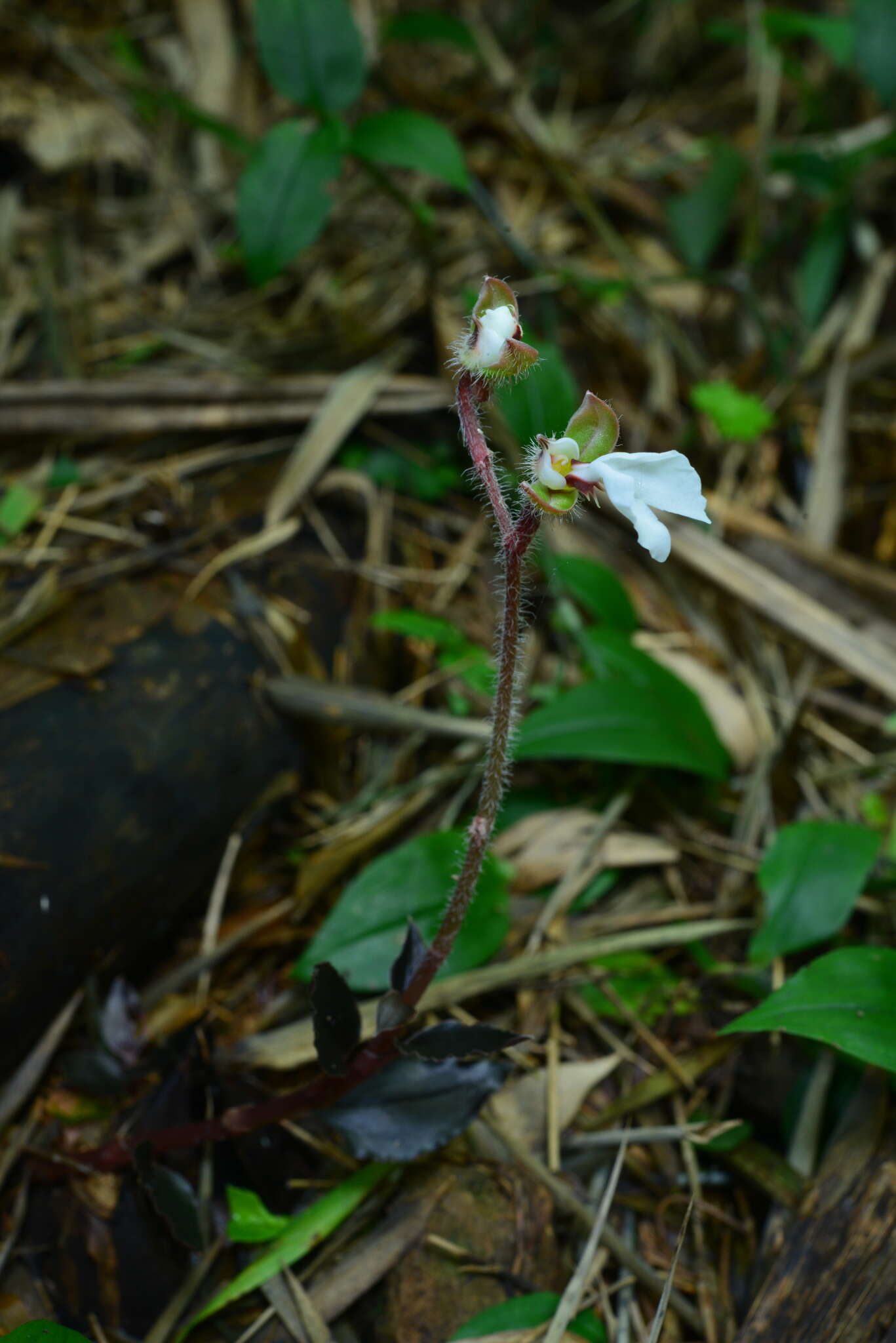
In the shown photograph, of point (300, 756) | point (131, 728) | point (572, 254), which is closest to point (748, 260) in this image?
point (572, 254)

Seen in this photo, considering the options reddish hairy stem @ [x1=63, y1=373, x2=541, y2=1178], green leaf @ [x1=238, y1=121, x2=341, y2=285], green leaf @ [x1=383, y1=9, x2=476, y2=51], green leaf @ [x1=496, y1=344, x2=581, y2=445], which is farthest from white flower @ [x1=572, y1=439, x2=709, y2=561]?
green leaf @ [x1=383, y1=9, x2=476, y2=51]

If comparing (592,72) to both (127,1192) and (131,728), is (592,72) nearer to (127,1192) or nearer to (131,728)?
(131,728)

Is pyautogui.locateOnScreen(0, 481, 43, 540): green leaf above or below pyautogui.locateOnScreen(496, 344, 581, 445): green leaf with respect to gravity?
above

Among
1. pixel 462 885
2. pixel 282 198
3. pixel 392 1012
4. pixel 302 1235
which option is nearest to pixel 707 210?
pixel 282 198

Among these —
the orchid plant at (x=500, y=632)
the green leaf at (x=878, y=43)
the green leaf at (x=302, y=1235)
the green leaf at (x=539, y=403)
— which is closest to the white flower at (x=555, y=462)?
the orchid plant at (x=500, y=632)

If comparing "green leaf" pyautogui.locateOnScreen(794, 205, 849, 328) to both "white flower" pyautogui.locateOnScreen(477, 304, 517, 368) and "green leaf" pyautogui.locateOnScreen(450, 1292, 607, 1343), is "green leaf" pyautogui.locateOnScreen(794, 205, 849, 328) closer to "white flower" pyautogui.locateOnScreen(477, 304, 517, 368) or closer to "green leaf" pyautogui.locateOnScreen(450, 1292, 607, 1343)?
"white flower" pyautogui.locateOnScreen(477, 304, 517, 368)

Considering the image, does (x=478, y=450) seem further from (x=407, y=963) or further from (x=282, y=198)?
(x=282, y=198)

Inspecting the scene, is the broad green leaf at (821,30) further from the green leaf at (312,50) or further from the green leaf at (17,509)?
the green leaf at (17,509)

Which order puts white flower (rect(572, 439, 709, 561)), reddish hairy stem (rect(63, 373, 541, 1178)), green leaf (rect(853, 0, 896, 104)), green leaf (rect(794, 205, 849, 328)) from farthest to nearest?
green leaf (rect(794, 205, 849, 328)) → green leaf (rect(853, 0, 896, 104)) → reddish hairy stem (rect(63, 373, 541, 1178)) → white flower (rect(572, 439, 709, 561))
